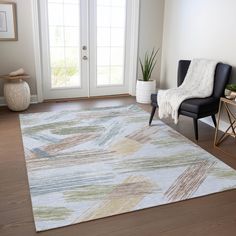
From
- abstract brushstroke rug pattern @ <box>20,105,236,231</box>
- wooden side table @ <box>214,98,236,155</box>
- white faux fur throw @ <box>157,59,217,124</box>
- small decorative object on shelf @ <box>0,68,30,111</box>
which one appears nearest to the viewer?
abstract brushstroke rug pattern @ <box>20,105,236,231</box>

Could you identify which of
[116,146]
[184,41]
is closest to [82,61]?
[184,41]

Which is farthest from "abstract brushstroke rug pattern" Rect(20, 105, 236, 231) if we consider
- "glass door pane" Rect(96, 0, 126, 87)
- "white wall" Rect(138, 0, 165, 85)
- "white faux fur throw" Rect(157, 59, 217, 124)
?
"white wall" Rect(138, 0, 165, 85)

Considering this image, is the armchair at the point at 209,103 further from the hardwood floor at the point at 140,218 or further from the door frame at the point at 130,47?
the door frame at the point at 130,47

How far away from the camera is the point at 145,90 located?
188 inches

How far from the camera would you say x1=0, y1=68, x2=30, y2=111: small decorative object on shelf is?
4184mm

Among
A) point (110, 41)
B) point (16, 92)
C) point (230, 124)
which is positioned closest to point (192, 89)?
point (230, 124)

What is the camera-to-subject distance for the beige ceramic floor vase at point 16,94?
418 cm

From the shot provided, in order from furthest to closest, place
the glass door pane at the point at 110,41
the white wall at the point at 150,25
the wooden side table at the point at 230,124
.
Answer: the white wall at the point at 150,25 → the glass door pane at the point at 110,41 → the wooden side table at the point at 230,124

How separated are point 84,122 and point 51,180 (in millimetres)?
1517

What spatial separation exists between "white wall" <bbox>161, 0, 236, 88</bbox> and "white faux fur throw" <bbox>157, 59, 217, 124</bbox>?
0.73 feet

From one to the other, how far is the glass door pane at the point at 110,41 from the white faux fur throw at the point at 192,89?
5.20ft

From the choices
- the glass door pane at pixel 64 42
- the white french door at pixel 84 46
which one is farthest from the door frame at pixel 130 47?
the glass door pane at pixel 64 42

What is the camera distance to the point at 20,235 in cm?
184

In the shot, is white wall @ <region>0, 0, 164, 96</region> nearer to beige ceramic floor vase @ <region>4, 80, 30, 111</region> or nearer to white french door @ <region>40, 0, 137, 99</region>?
white french door @ <region>40, 0, 137, 99</region>
